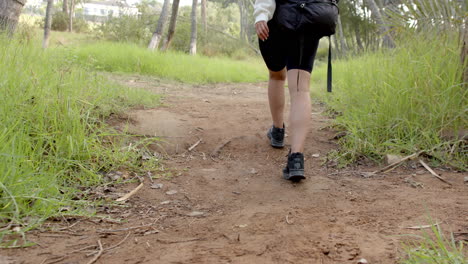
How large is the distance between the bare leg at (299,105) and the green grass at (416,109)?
0.66 m

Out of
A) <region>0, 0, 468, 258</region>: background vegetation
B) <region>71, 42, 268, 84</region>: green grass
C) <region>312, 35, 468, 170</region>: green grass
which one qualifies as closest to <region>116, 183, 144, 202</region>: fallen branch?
<region>0, 0, 468, 258</region>: background vegetation

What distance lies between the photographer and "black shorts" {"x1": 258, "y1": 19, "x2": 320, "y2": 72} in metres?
2.73

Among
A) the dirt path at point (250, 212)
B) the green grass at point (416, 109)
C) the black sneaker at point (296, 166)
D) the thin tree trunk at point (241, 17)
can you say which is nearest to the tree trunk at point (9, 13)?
the dirt path at point (250, 212)

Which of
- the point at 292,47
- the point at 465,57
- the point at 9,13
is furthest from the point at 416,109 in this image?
the point at 9,13

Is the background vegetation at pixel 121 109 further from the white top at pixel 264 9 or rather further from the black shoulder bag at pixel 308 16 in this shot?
the white top at pixel 264 9

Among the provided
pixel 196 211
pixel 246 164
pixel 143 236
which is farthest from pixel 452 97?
pixel 143 236

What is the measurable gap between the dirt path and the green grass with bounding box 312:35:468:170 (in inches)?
10.0

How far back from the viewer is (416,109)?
325cm

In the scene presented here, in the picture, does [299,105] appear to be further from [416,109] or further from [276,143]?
[416,109]

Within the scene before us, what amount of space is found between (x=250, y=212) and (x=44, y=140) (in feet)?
4.84

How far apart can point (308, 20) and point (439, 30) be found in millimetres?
1692

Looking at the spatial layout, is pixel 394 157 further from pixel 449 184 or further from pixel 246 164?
pixel 246 164

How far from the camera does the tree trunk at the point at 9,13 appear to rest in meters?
4.13

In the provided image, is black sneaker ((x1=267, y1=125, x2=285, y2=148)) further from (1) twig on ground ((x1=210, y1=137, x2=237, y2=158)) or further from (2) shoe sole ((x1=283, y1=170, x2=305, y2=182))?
(2) shoe sole ((x1=283, y1=170, x2=305, y2=182))
